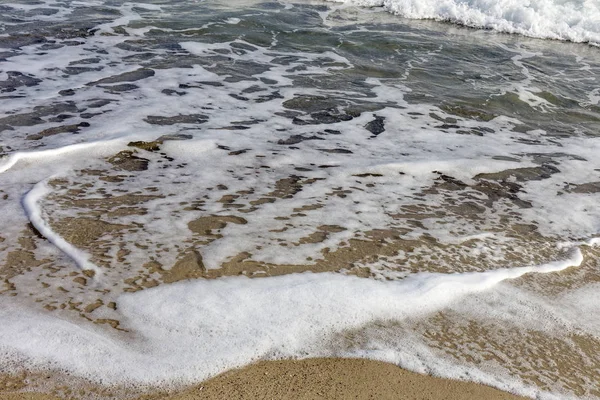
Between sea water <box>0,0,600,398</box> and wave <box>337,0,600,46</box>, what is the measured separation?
414 centimetres

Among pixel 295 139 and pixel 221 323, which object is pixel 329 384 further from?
pixel 295 139

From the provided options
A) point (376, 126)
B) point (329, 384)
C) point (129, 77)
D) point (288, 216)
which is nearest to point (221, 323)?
point (329, 384)

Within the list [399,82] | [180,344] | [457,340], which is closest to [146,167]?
[180,344]

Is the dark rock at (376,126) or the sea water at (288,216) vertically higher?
the sea water at (288,216)

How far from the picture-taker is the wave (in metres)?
12.0

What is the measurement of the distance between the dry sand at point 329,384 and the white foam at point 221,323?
0.21 ft

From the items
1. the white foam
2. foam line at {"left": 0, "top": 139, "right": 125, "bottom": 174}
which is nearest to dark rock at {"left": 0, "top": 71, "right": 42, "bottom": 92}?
foam line at {"left": 0, "top": 139, "right": 125, "bottom": 174}

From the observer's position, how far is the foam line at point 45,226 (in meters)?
3.07

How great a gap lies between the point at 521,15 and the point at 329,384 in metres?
11.8

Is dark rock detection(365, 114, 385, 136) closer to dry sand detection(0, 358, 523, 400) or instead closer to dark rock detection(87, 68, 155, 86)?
dark rock detection(87, 68, 155, 86)

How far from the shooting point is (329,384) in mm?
2375

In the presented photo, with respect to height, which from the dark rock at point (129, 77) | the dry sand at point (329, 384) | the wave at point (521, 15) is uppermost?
the wave at point (521, 15)

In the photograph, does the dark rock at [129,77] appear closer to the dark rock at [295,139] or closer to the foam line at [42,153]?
the foam line at [42,153]

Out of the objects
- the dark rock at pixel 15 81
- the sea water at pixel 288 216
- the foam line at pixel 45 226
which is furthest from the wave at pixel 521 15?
the foam line at pixel 45 226
